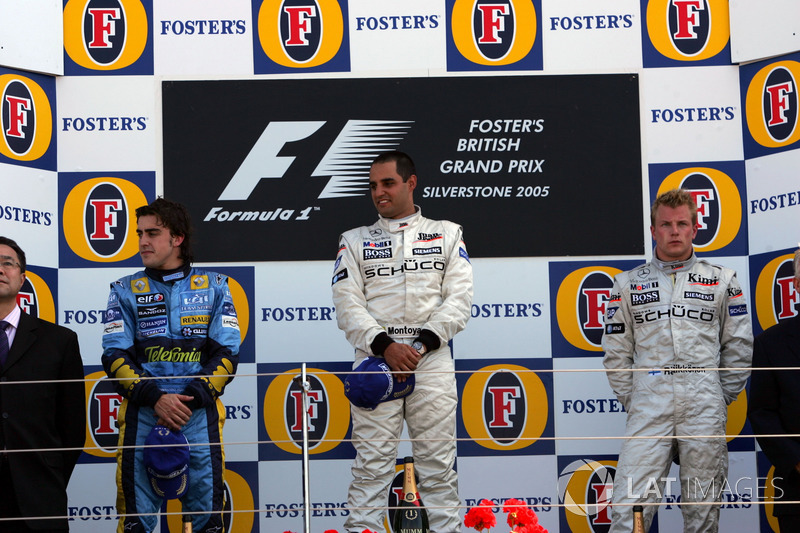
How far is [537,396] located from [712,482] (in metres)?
1.06

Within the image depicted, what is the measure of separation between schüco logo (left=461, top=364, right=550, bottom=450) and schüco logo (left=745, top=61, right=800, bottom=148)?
5.13 feet

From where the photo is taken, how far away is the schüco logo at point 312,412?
15.9 feet

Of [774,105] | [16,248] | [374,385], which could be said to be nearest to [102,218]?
[16,248]

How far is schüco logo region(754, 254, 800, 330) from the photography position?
4793 mm

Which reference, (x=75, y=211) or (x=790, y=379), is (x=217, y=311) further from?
(x=790, y=379)

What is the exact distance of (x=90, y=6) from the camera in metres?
5.01

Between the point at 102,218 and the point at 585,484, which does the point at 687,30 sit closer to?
the point at 585,484

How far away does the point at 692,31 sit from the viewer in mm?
5047

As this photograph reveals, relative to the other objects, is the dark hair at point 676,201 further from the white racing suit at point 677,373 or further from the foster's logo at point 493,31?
the foster's logo at point 493,31

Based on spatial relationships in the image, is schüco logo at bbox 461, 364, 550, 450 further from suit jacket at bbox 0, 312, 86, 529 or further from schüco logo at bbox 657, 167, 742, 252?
suit jacket at bbox 0, 312, 86, 529

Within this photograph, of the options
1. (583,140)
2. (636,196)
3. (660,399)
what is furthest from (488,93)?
(660,399)

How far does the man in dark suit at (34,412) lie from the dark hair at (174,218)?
0.50 metres

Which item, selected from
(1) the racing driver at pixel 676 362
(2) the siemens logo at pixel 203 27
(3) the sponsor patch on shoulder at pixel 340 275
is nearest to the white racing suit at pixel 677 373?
(1) the racing driver at pixel 676 362

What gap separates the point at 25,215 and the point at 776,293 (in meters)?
3.44
